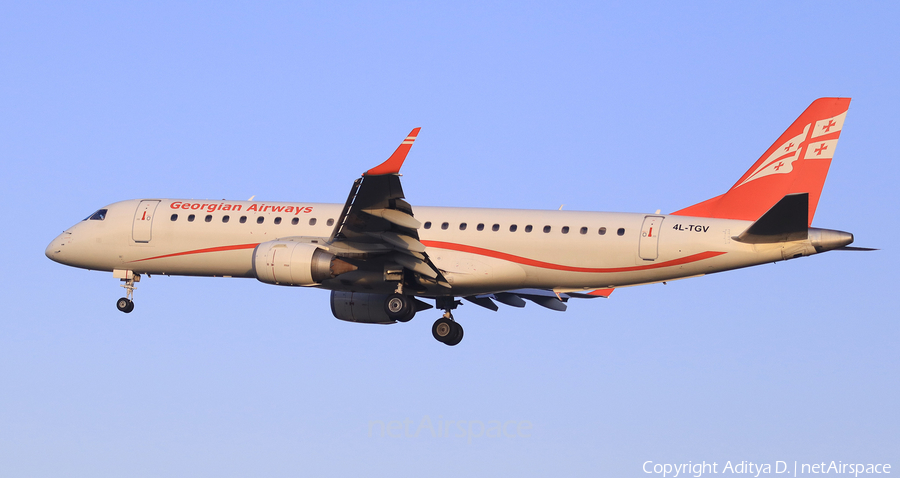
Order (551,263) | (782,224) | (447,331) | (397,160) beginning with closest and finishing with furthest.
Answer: (397,160), (782,224), (551,263), (447,331)

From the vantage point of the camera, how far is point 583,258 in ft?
109

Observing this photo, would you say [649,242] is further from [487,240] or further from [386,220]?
[386,220]

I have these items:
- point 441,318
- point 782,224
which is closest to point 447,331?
point 441,318

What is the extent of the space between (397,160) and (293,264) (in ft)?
19.1

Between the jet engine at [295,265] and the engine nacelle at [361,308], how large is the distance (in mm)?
4809

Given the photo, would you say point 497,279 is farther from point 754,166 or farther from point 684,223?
point 754,166

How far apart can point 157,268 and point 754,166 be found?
19.7 m

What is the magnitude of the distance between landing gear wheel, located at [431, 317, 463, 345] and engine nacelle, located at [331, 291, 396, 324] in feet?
5.21

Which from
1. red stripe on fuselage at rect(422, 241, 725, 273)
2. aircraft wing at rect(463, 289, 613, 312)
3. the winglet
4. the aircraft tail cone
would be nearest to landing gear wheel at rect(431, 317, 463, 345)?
aircraft wing at rect(463, 289, 613, 312)

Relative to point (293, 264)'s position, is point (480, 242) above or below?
above

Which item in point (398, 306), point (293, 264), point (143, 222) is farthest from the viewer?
point (143, 222)

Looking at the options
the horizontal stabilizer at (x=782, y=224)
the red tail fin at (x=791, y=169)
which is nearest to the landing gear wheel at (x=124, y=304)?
the red tail fin at (x=791, y=169)

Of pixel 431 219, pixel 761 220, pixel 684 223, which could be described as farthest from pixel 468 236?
pixel 761 220

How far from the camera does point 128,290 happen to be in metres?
38.3
